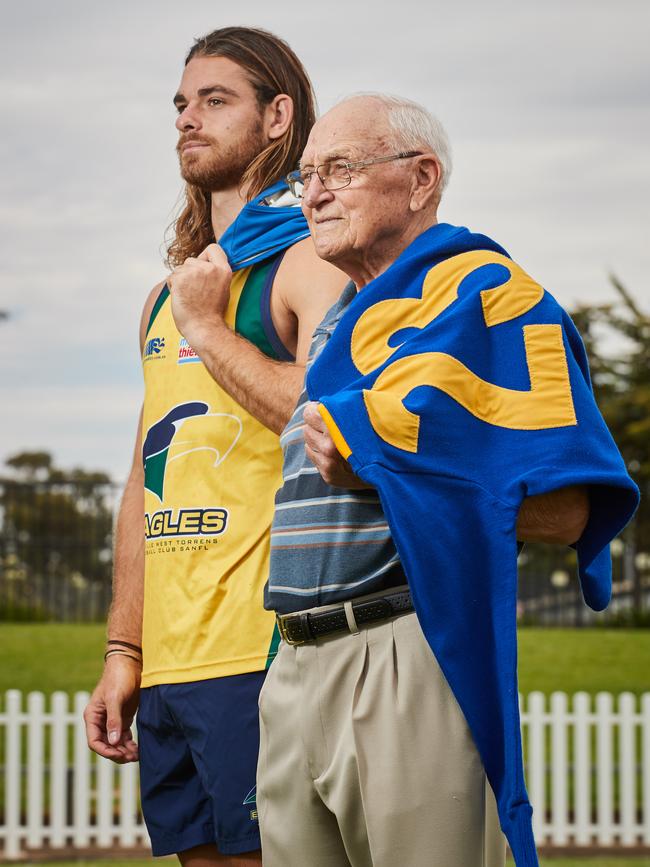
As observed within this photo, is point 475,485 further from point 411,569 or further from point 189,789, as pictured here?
point 189,789

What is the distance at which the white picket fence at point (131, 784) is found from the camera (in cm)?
876

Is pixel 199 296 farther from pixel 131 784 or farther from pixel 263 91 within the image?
pixel 131 784

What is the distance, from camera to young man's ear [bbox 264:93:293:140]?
8.88 feet

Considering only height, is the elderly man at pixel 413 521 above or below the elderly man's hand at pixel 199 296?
below

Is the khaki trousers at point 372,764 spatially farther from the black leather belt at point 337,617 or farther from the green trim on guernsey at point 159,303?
the green trim on guernsey at point 159,303

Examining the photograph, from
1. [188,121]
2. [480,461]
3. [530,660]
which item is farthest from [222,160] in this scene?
[530,660]

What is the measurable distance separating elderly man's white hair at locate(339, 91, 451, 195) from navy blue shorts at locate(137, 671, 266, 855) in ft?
3.45

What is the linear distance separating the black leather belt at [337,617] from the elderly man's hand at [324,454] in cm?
19

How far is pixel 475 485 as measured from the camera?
5.85ft

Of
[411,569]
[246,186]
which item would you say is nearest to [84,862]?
[246,186]

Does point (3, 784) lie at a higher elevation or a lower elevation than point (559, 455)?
lower

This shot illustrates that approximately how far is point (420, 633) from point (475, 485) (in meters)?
0.26

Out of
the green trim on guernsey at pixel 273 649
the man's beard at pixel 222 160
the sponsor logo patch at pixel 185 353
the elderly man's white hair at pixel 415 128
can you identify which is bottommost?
the green trim on guernsey at pixel 273 649

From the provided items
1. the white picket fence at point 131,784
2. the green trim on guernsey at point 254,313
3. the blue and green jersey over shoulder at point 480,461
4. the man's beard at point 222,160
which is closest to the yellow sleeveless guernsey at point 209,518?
the green trim on guernsey at point 254,313
